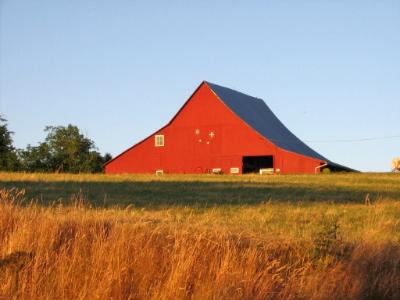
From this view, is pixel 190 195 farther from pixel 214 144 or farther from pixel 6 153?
pixel 6 153

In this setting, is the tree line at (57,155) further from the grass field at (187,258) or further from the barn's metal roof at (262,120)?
the grass field at (187,258)

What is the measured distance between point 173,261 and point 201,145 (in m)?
38.2

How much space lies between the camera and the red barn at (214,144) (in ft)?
144

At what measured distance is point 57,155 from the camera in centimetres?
7669

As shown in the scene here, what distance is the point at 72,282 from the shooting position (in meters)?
7.28

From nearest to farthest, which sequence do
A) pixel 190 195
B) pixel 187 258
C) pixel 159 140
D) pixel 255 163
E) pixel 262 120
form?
1. pixel 187 258
2. pixel 190 195
3. pixel 159 140
4. pixel 255 163
5. pixel 262 120

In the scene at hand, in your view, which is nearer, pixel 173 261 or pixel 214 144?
pixel 173 261

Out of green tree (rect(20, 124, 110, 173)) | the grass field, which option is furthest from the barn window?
the grass field

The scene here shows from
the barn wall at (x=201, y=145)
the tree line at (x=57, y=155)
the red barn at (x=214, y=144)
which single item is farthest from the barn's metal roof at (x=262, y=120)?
the tree line at (x=57, y=155)

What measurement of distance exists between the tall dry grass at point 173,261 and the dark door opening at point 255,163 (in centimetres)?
3591

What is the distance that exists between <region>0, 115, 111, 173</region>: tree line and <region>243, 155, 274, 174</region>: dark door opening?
24.4 meters

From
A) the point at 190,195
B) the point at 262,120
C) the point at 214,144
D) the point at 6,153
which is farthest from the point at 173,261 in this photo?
the point at 6,153

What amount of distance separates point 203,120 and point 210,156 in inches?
110

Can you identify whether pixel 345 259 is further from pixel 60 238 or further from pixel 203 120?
pixel 203 120
